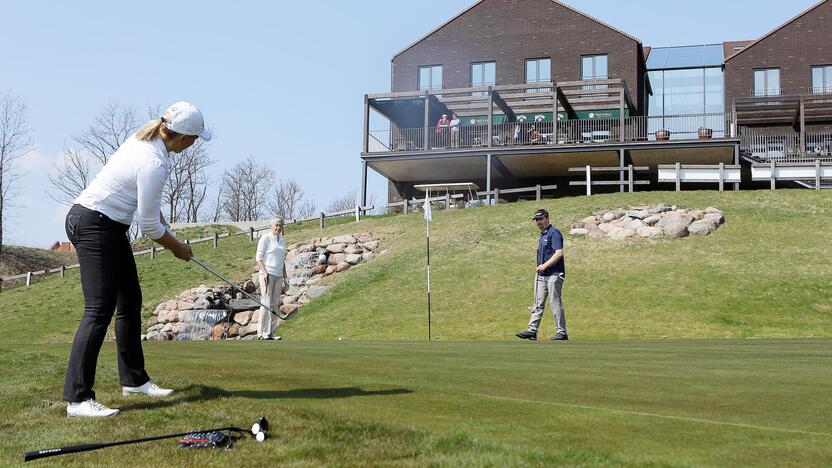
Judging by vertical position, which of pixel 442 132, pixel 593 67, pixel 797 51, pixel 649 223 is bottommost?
pixel 649 223

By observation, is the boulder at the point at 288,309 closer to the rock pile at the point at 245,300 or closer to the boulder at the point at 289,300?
the rock pile at the point at 245,300

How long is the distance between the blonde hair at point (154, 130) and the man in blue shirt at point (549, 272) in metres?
9.27

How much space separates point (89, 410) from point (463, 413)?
2189 mm

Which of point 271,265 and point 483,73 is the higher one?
point 483,73

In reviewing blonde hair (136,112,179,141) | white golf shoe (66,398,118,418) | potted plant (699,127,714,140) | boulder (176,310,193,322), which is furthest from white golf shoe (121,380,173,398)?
potted plant (699,127,714,140)

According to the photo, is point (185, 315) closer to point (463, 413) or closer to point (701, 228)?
point (701, 228)

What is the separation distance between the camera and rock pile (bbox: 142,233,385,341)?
2577 centimetres

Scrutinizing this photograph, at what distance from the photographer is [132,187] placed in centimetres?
563

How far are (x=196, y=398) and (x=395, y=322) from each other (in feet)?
53.7

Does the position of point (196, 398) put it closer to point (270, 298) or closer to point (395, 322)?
point (270, 298)

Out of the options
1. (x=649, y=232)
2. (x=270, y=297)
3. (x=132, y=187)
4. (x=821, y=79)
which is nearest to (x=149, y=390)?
(x=132, y=187)

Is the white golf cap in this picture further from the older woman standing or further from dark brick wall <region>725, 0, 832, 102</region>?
dark brick wall <region>725, 0, 832, 102</region>

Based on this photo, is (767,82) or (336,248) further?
(767,82)

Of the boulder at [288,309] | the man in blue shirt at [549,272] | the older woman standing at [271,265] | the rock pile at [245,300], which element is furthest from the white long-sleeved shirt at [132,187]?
the boulder at [288,309]
